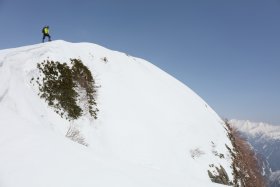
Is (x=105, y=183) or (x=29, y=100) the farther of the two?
(x=29, y=100)

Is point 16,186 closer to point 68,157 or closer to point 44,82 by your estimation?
point 68,157

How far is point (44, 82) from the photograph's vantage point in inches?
792

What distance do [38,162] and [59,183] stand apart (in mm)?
824

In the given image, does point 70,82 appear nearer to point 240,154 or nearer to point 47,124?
point 47,124

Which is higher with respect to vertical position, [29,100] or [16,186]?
[29,100]

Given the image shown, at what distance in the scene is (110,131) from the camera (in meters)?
20.9

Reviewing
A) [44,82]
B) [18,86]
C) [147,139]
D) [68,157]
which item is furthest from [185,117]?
[68,157]

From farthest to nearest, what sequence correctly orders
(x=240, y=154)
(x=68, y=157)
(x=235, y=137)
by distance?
(x=235, y=137)
(x=240, y=154)
(x=68, y=157)

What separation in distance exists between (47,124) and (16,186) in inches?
A: 484

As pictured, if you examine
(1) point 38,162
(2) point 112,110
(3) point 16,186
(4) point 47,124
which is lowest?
(3) point 16,186

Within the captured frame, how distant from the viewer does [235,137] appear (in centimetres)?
3647

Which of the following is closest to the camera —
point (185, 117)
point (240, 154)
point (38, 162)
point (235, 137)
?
point (38, 162)

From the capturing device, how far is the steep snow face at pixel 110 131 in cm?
655

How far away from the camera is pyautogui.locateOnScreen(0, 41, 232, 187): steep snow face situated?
21.5 ft
